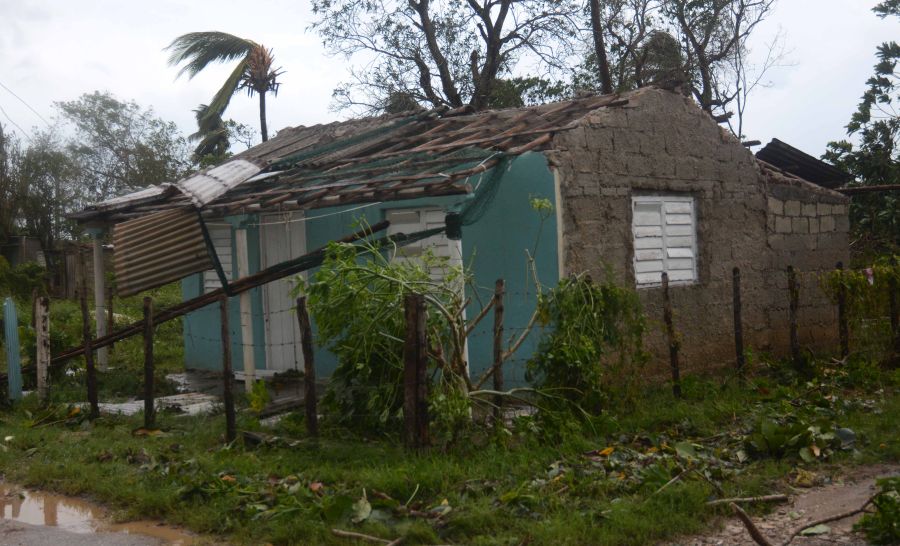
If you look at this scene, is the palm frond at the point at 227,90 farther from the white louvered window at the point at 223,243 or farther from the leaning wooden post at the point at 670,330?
the leaning wooden post at the point at 670,330

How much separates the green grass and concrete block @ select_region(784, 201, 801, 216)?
3.54m

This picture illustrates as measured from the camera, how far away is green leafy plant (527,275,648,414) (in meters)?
7.27

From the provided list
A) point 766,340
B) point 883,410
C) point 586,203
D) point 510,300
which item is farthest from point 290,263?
point 766,340

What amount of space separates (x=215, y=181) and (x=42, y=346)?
8.48 ft

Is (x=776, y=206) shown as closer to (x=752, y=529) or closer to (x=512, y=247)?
(x=512, y=247)

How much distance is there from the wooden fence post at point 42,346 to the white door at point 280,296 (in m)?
2.71

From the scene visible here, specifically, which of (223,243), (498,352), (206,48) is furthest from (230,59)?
(498,352)

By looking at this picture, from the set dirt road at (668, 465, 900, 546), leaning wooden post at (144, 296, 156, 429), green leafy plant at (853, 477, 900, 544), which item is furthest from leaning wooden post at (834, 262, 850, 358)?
leaning wooden post at (144, 296, 156, 429)

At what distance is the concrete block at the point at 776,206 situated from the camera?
1148cm

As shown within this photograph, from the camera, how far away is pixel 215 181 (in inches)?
373

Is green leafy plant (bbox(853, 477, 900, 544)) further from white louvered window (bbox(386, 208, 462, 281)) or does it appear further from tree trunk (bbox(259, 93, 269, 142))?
tree trunk (bbox(259, 93, 269, 142))

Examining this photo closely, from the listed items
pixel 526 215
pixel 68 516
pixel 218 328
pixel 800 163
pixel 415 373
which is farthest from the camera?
pixel 800 163

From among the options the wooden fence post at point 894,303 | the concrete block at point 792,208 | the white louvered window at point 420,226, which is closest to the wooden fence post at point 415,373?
the white louvered window at point 420,226

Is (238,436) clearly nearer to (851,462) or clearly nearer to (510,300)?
(510,300)
